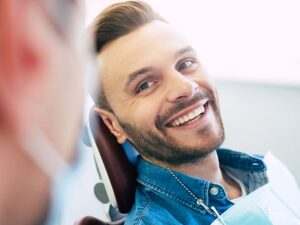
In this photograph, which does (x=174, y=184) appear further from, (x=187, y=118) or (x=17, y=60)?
(x=17, y=60)

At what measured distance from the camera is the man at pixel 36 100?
0.23 metres

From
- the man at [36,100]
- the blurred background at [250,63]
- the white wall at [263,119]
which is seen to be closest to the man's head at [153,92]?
the blurred background at [250,63]

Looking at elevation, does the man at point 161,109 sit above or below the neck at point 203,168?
above

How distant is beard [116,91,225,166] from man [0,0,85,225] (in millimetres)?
617

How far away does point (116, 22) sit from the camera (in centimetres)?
91

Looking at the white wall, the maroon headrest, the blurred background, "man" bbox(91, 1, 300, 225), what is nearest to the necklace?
"man" bbox(91, 1, 300, 225)

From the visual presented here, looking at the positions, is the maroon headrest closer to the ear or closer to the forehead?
the ear

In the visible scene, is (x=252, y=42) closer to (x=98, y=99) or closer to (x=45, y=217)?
(x=98, y=99)

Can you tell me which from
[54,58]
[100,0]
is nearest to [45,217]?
[54,58]

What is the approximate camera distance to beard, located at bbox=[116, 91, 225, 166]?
0.88 meters

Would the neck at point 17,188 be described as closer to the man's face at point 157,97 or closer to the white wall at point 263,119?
the man's face at point 157,97

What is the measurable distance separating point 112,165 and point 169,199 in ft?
0.61

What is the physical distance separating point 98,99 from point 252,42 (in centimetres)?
65

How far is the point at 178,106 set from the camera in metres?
0.87
